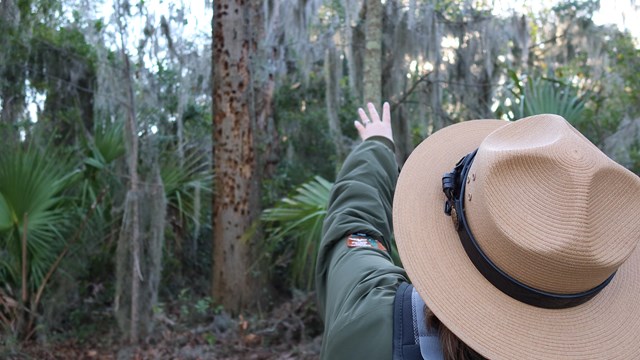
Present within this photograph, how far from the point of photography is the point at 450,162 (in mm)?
1755

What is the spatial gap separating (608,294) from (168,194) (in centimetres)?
706

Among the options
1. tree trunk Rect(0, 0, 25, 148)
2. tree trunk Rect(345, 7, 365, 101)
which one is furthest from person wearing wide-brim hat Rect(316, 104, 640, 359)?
tree trunk Rect(345, 7, 365, 101)

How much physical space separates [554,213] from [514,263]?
0.13 m

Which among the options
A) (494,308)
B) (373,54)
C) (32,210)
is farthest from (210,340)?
(494,308)

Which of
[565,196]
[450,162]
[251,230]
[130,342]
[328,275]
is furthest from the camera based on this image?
[251,230]

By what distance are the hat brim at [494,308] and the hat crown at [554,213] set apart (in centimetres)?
7

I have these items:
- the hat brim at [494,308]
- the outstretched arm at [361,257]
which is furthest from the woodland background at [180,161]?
the hat brim at [494,308]

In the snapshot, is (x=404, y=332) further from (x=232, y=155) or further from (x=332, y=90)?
(x=332, y=90)

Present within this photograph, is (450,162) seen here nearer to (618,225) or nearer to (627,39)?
(618,225)

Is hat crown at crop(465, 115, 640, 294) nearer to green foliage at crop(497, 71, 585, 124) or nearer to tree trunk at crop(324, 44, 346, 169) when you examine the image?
green foliage at crop(497, 71, 585, 124)

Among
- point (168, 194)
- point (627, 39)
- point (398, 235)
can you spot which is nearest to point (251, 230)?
point (168, 194)

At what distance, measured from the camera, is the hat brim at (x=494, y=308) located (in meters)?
1.40

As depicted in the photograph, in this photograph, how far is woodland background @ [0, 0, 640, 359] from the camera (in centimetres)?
696

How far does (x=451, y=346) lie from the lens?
55.6 inches
